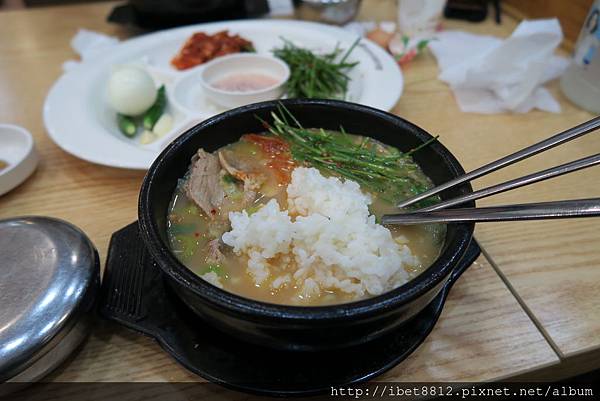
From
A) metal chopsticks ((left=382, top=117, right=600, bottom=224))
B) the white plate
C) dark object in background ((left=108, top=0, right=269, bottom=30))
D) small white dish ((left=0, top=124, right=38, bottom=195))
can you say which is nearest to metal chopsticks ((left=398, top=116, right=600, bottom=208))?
metal chopsticks ((left=382, top=117, right=600, bottom=224))

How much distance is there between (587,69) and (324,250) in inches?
67.3

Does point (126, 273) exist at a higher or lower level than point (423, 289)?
lower

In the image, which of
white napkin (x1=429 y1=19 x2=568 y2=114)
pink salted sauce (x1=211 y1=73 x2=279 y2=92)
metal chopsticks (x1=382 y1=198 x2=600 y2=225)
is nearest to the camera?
metal chopsticks (x1=382 y1=198 x2=600 y2=225)

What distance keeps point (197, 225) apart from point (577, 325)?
1.04m

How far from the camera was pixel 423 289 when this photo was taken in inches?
33.6

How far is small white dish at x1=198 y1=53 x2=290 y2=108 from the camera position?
202 centimetres

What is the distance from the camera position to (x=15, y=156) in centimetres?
174

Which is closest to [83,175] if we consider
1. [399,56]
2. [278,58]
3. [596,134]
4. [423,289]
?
[278,58]

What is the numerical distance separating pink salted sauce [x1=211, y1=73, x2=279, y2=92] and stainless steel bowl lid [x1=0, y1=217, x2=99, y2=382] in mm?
1145

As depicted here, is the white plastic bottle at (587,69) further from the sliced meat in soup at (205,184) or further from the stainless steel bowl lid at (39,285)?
the stainless steel bowl lid at (39,285)

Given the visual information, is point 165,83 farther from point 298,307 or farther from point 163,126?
point 298,307

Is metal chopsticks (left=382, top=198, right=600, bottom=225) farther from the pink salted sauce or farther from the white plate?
the pink salted sauce

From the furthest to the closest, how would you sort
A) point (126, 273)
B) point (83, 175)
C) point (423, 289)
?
point (83, 175) → point (126, 273) → point (423, 289)

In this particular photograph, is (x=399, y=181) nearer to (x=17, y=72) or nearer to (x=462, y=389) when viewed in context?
(x=462, y=389)
